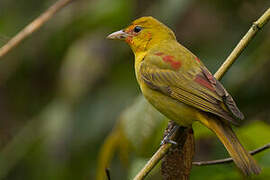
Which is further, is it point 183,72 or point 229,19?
point 229,19

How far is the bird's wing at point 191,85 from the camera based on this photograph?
9.91 ft

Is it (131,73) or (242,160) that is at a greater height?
(242,160)

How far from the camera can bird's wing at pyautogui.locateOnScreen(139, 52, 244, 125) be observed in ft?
9.91

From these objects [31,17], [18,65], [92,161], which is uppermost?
[31,17]

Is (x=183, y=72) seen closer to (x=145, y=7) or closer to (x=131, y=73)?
(x=131, y=73)

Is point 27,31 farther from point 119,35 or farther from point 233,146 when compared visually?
point 119,35

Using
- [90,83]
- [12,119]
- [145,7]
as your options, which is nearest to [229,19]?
[145,7]

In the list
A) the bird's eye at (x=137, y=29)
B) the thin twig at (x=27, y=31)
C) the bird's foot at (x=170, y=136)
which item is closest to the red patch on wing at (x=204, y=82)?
the bird's foot at (x=170, y=136)

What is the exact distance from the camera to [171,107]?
10.9 feet

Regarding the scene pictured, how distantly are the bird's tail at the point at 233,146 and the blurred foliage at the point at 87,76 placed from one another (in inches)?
32.3

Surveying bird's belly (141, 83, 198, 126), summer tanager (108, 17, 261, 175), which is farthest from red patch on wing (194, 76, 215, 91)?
bird's belly (141, 83, 198, 126)

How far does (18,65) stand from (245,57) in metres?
2.18

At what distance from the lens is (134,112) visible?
10.8 ft

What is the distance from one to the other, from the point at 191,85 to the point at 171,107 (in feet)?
0.62
